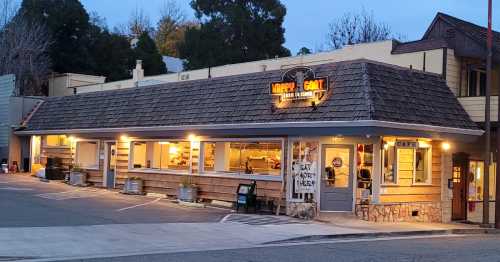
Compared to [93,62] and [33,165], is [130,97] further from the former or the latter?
[93,62]

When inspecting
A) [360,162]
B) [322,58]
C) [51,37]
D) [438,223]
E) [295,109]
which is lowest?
[438,223]

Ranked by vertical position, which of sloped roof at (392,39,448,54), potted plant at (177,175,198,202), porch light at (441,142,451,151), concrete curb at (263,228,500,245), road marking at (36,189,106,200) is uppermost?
sloped roof at (392,39,448,54)

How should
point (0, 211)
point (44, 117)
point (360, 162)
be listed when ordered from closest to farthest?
point (0, 211), point (360, 162), point (44, 117)

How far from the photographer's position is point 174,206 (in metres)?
22.6

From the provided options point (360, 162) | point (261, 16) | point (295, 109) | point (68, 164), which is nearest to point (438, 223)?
point (360, 162)

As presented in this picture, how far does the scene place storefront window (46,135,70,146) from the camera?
32.2 meters

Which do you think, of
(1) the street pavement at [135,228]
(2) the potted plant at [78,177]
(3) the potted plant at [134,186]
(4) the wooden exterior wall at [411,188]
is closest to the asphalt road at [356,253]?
(1) the street pavement at [135,228]

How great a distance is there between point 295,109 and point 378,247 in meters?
6.98

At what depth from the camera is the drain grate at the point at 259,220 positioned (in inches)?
735

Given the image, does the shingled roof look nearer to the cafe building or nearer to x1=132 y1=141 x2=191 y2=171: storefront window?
the cafe building

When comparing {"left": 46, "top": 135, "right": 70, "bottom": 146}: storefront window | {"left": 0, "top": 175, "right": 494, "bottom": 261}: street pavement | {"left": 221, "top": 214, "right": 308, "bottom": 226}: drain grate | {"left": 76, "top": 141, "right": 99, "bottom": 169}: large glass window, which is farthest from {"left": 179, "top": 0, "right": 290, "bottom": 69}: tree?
{"left": 221, "top": 214, "right": 308, "bottom": 226}: drain grate

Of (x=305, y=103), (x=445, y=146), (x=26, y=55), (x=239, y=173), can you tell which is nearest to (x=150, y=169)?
(x=239, y=173)

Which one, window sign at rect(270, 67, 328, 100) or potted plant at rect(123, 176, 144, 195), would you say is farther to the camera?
potted plant at rect(123, 176, 144, 195)

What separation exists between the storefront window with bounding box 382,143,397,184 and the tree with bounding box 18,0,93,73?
37920mm
